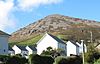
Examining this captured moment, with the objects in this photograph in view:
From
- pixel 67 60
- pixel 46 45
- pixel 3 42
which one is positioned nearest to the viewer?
pixel 67 60

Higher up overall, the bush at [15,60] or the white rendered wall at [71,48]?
the white rendered wall at [71,48]

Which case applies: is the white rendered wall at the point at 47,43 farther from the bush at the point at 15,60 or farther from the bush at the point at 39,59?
the bush at the point at 15,60

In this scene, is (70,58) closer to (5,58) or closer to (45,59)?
(45,59)

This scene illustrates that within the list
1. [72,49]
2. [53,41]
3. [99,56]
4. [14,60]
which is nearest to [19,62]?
[14,60]

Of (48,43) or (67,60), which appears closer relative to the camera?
(67,60)

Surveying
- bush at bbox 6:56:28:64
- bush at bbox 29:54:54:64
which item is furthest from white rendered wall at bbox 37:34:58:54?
bush at bbox 6:56:28:64

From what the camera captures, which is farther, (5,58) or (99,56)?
(99,56)

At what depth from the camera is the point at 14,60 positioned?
191 ft

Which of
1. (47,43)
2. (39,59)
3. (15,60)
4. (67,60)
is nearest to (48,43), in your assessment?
(47,43)


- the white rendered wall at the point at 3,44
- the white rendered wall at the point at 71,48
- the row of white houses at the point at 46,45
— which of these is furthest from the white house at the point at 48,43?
the white rendered wall at the point at 3,44

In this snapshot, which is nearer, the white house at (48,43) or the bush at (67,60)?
the bush at (67,60)

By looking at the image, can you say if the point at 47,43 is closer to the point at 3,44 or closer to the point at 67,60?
the point at 3,44

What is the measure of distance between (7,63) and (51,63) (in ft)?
26.0

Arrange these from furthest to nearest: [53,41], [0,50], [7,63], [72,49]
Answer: [72,49]
[53,41]
[0,50]
[7,63]
